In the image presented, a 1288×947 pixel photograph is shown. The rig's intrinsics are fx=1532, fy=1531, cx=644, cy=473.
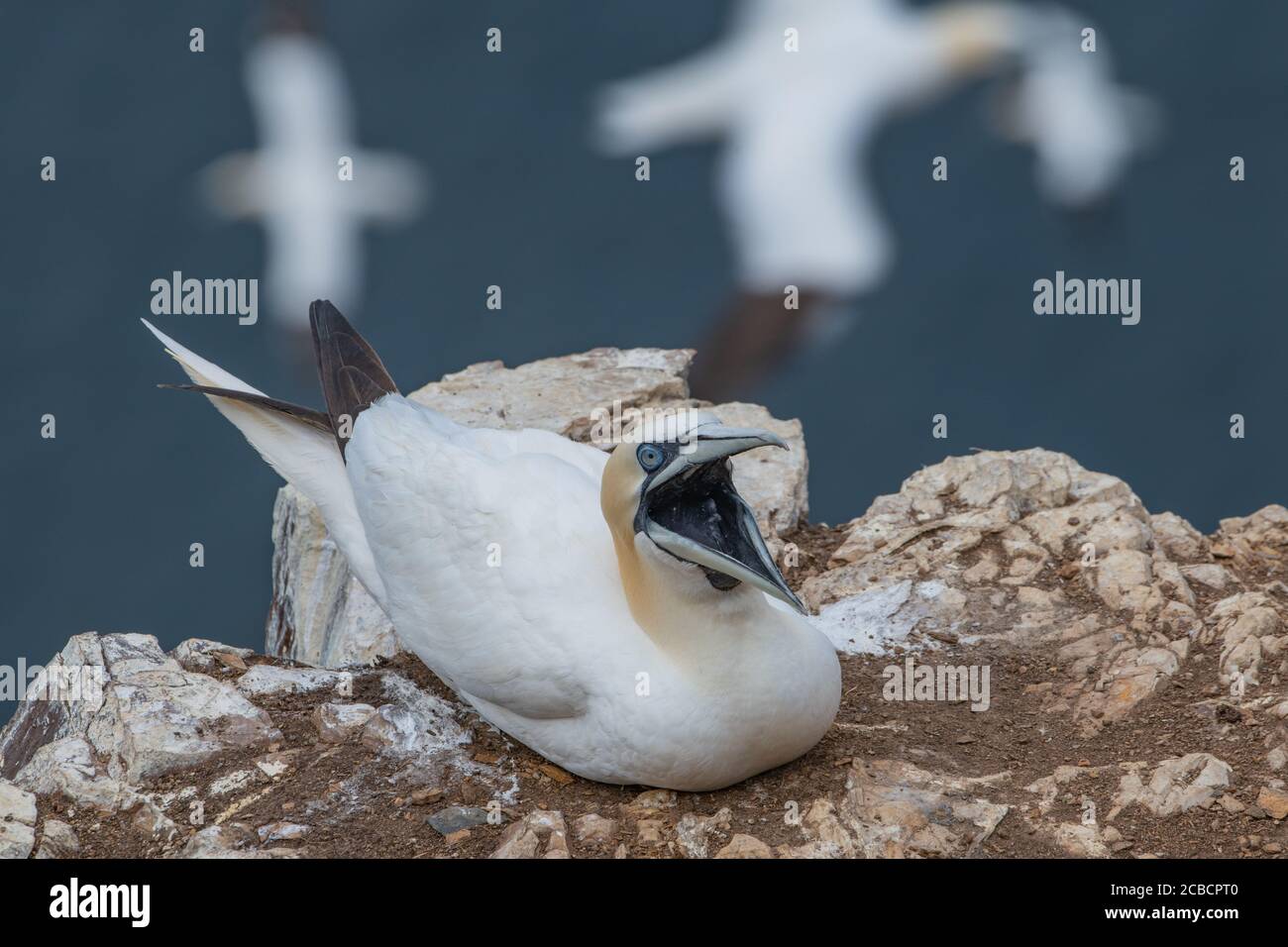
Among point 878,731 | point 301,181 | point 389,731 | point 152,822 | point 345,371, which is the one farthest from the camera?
point 301,181

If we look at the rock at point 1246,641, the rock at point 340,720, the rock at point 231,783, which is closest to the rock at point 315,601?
the rock at point 340,720

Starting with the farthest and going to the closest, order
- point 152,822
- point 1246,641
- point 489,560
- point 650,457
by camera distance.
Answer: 1. point 1246,641
2. point 489,560
3. point 152,822
4. point 650,457

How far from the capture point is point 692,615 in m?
5.70

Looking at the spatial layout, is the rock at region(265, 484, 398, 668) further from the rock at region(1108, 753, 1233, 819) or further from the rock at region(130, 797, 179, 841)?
the rock at region(1108, 753, 1233, 819)

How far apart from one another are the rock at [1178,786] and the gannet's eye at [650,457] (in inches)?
83.1

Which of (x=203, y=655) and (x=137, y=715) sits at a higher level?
(x=203, y=655)

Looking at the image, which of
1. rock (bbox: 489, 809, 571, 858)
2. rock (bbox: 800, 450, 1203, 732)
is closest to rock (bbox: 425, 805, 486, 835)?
rock (bbox: 489, 809, 571, 858)

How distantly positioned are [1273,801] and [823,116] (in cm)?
736

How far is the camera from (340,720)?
20.7ft

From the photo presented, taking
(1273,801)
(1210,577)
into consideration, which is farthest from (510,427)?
(1273,801)

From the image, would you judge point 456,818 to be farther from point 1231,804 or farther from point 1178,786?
point 1231,804

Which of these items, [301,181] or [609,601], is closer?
[609,601]

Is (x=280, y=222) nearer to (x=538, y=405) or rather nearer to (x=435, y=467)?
(x=538, y=405)

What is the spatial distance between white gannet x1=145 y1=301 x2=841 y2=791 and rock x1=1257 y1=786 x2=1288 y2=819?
157 centimetres
